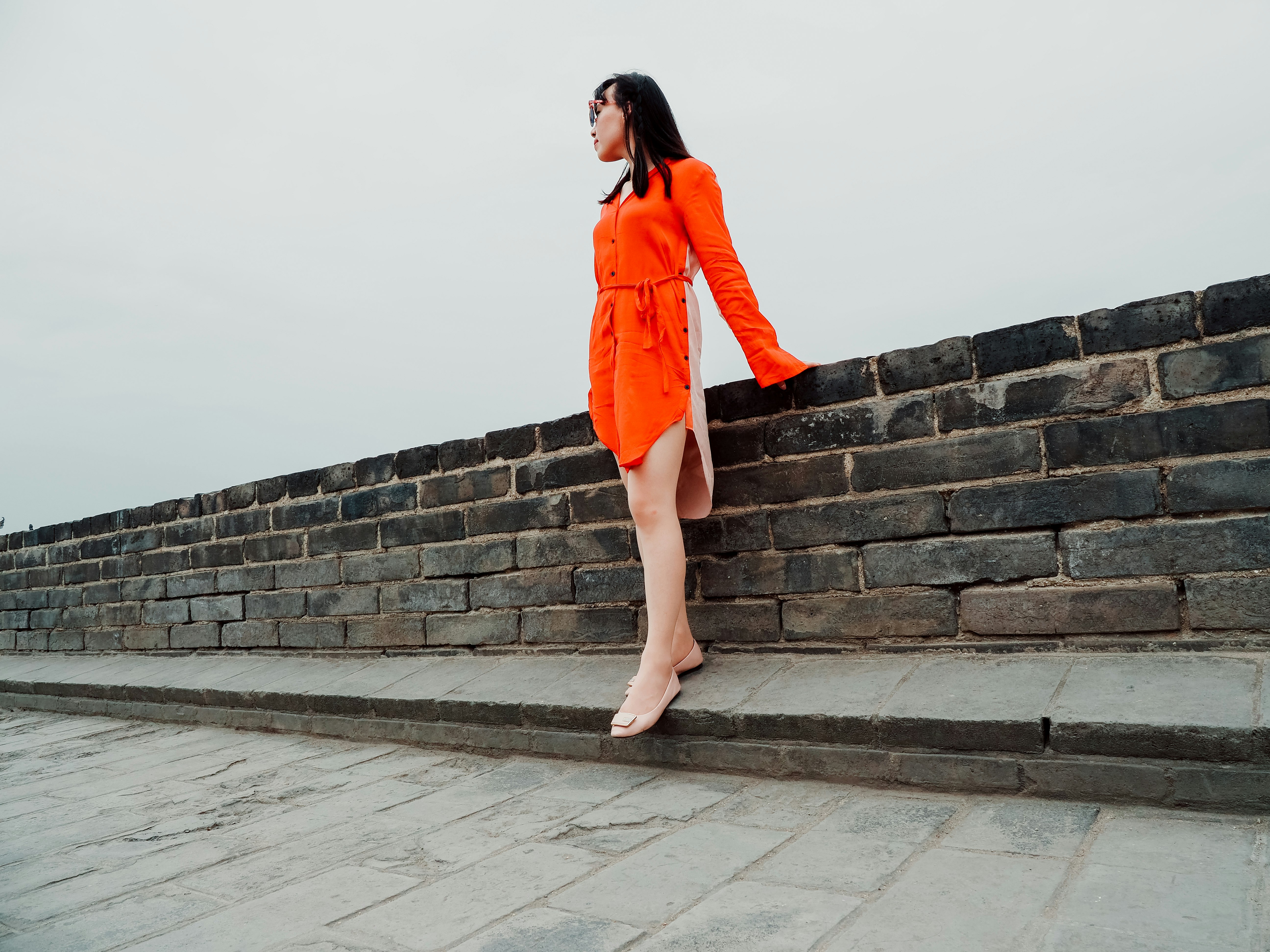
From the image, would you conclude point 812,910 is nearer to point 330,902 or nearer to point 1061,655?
point 330,902

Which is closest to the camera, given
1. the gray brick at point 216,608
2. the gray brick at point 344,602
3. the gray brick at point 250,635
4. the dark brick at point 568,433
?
the dark brick at point 568,433

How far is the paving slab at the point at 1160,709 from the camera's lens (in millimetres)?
1975

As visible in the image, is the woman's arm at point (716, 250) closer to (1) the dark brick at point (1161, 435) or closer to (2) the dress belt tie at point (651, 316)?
(2) the dress belt tie at point (651, 316)

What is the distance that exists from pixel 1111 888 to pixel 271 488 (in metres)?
4.48

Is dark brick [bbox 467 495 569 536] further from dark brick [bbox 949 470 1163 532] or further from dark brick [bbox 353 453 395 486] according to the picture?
dark brick [bbox 949 470 1163 532]

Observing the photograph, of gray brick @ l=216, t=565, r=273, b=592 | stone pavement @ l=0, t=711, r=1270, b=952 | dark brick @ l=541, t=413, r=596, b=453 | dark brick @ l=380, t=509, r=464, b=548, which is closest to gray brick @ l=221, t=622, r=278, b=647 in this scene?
gray brick @ l=216, t=565, r=273, b=592

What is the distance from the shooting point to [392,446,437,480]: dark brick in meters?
4.23

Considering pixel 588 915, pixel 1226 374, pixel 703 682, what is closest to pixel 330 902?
pixel 588 915

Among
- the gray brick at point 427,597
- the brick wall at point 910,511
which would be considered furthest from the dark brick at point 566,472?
the gray brick at point 427,597

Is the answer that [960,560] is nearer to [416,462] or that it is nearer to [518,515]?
[518,515]

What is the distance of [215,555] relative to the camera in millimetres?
5270

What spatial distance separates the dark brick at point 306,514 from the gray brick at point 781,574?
7.40ft

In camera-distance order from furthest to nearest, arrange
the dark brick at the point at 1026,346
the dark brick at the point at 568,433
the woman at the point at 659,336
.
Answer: the dark brick at the point at 568,433, the woman at the point at 659,336, the dark brick at the point at 1026,346

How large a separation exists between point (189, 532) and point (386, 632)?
1.91 meters
